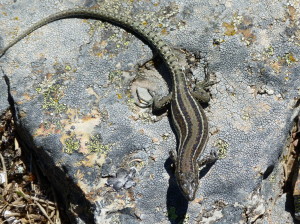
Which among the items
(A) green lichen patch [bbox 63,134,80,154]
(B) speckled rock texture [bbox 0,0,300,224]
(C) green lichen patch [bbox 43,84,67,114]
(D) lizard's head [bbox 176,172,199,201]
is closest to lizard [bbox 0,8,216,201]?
(D) lizard's head [bbox 176,172,199,201]

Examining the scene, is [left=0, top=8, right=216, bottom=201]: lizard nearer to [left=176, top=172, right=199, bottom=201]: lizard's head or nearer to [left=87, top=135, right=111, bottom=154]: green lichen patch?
[left=176, top=172, right=199, bottom=201]: lizard's head

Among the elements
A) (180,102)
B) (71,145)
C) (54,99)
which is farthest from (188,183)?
(54,99)

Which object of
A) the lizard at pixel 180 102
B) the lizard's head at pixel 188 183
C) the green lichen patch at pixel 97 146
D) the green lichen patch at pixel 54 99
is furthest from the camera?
the green lichen patch at pixel 54 99

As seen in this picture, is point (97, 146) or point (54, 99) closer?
point (97, 146)

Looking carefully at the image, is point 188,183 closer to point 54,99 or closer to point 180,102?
point 180,102

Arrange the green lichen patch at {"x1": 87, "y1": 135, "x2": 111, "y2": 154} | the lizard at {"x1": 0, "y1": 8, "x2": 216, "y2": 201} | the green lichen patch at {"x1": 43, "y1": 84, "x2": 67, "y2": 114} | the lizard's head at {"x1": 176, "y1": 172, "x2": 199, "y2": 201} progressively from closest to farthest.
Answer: the lizard's head at {"x1": 176, "y1": 172, "x2": 199, "y2": 201}
the lizard at {"x1": 0, "y1": 8, "x2": 216, "y2": 201}
the green lichen patch at {"x1": 87, "y1": 135, "x2": 111, "y2": 154}
the green lichen patch at {"x1": 43, "y1": 84, "x2": 67, "y2": 114}

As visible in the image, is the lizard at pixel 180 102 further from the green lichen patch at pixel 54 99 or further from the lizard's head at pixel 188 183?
the green lichen patch at pixel 54 99

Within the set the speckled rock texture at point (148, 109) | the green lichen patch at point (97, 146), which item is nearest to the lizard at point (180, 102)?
the speckled rock texture at point (148, 109)
